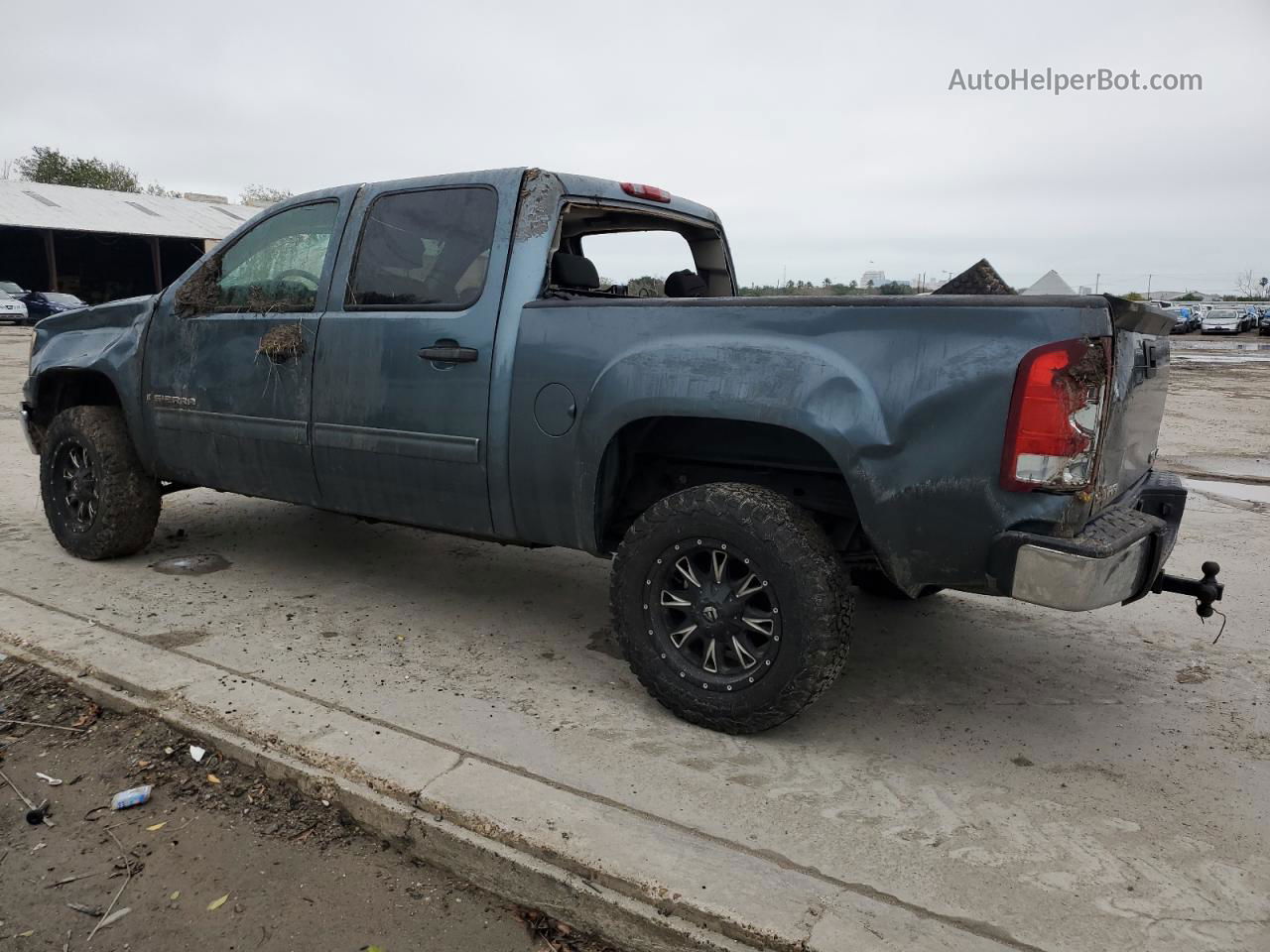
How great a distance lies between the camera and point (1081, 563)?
246 cm

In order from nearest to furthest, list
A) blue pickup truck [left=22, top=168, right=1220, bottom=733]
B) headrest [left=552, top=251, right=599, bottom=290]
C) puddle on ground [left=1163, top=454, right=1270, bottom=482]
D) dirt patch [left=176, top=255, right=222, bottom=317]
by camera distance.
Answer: blue pickup truck [left=22, top=168, right=1220, bottom=733] < headrest [left=552, top=251, right=599, bottom=290] < dirt patch [left=176, top=255, right=222, bottom=317] < puddle on ground [left=1163, top=454, right=1270, bottom=482]

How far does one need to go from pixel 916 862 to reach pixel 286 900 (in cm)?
159

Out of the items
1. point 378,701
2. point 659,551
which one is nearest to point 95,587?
point 378,701

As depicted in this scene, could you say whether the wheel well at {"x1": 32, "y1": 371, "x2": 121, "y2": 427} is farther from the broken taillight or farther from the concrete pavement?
the broken taillight

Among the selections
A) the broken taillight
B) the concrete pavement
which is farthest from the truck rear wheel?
the broken taillight

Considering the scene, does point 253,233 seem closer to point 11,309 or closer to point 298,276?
point 298,276

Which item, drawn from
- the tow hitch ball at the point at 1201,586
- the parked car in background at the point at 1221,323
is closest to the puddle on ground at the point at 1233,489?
the tow hitch ball at the point at 1201,586

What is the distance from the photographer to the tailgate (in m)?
2.64

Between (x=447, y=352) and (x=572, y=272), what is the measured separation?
622 millimetres

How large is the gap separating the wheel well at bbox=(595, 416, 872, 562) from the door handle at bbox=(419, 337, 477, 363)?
2.24 feet

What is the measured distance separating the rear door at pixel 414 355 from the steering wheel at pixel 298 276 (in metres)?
0.16

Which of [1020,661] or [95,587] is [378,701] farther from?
[1020,661]

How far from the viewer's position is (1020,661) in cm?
372

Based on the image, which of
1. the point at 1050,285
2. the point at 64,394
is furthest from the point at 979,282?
the point at 64,394
